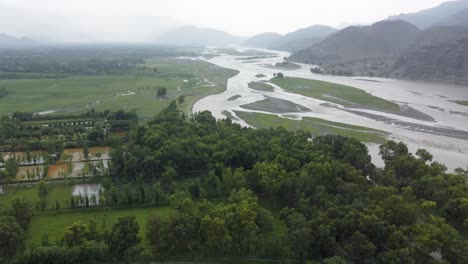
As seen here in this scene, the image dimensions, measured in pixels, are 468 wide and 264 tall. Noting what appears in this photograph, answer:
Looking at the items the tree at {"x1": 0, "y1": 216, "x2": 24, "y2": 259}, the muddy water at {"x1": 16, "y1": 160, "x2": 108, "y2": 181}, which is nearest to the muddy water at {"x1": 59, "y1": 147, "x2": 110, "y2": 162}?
the muddy water at {"x1": 16, "y1": 160, "x2": 108, "y2": 181}

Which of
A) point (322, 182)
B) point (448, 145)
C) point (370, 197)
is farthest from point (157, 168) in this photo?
point (448, 145)

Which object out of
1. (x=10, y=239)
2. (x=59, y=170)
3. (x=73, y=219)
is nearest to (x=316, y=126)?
(x=59, y=170)

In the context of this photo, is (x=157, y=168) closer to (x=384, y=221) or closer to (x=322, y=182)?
(x=322, y=182)

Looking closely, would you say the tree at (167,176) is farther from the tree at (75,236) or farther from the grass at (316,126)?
the grass at (316,126)

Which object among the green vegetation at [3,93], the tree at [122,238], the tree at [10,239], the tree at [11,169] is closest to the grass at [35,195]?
the tree at [11,169]

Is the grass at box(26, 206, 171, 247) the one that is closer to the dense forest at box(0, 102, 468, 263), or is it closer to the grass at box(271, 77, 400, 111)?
the dense forest at box(0, 102, 468, 263)

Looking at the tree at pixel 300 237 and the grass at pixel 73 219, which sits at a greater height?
the tree at pixel 300 237

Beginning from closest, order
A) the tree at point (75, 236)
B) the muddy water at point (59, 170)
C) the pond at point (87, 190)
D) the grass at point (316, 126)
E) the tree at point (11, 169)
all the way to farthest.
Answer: the tree at point (75, 236)
the pond at point (87, 190)
the tree at point (11, 169)
the muddy water at point (59, 170)
the grass at point (316, 126)

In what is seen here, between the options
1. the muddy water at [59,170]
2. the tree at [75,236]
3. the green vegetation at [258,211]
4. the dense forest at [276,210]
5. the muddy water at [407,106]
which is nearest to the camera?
the dense forest at [276,210]
